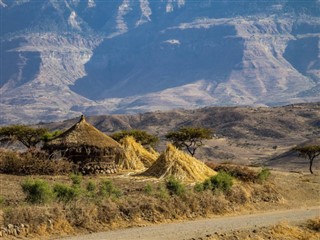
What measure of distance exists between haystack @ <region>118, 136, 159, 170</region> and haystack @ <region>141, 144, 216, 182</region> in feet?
13.8

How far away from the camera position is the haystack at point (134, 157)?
35.1 meters

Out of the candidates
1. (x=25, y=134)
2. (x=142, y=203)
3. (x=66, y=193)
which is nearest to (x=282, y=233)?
(x=142, y=203)

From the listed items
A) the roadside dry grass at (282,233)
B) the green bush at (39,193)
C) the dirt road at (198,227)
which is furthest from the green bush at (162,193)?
the green bush at (39,193)

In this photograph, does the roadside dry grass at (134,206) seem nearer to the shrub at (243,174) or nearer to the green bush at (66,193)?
the green bush at (66,193)

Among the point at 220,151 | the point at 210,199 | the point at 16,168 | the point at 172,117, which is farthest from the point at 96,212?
the point at 172,117

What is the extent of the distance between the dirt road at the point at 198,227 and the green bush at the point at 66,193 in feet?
7.45

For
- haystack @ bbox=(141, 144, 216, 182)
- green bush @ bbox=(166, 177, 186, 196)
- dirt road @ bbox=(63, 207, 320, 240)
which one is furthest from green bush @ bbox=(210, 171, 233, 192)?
haystack @ bbox=(141, 144, 216, 182)

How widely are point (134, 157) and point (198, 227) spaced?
15.8m

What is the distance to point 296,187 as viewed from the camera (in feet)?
106

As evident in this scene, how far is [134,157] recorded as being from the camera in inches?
1415

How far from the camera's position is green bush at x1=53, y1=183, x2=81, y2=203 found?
68.9ft

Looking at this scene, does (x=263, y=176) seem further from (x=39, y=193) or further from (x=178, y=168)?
(x=39, y=193)

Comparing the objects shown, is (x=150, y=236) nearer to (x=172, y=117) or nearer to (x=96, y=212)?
(x=96, y=212)

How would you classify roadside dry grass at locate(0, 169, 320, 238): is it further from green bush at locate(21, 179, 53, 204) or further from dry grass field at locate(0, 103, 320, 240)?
green bush at locate(21, 179, 53, 204)
